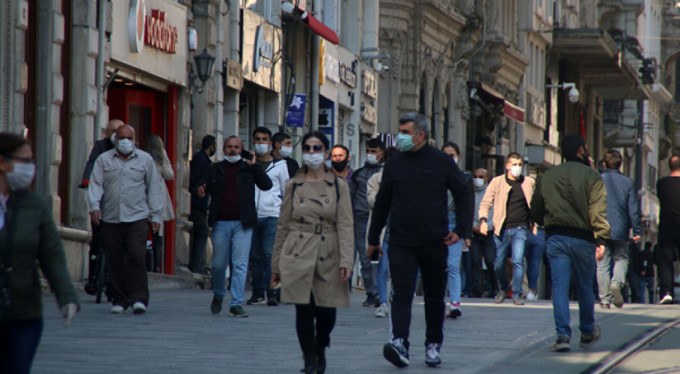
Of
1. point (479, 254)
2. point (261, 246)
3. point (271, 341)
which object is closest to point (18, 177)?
point (271, 341)

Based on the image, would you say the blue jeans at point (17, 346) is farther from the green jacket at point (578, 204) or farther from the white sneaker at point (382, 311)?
the white sneaker at point (382, 311)

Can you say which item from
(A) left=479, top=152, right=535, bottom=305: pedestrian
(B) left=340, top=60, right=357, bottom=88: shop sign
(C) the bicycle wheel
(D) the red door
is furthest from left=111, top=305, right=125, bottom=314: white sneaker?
(B) left=340, top=60, right=357, bottom=88: shop sign

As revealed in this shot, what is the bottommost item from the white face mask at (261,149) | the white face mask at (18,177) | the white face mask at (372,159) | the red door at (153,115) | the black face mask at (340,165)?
the white face mask at (18,177)

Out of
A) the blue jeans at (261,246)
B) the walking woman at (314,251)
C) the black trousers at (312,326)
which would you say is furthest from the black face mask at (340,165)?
the black trousers at (312,326)

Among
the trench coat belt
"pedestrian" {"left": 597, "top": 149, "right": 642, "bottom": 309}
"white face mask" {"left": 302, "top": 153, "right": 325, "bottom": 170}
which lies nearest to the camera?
the trench coat belt

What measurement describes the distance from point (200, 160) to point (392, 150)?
4.15 metres

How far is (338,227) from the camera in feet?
29.6

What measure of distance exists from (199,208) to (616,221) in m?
5.83

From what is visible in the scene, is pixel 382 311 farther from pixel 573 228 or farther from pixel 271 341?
pixel 573 228

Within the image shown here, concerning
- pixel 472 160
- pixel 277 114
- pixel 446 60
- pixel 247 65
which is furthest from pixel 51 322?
pixel 472 160

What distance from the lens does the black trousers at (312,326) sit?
876 centimetres

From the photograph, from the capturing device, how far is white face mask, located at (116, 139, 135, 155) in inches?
518

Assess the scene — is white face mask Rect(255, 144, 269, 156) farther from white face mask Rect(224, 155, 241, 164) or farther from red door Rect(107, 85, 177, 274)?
red door Rect(107, 85, 177, 274)

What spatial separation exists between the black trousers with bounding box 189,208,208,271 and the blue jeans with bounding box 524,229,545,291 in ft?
14.1
